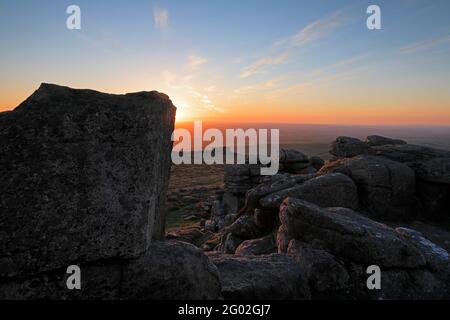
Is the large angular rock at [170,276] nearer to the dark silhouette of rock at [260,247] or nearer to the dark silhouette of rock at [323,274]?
the dark silhouette of rock at [323,274]

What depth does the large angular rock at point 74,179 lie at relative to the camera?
494 cm

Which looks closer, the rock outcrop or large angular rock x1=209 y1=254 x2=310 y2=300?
large angular rock x1=209 y1=254 x2=310 y2=300

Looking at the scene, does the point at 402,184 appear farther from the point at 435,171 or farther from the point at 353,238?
the point at 353,238

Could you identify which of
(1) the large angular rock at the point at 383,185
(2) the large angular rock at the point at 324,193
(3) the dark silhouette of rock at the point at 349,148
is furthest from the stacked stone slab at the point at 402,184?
(3) the dark silhouette of rock at the point at 349,148

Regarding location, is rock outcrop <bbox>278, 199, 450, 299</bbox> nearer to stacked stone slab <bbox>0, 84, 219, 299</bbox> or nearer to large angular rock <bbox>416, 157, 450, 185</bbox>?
stacked stone slab <bbox>0, 84, 219, 299</bbox>

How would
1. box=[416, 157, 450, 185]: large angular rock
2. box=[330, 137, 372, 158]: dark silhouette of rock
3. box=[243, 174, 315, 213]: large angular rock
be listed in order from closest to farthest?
1. box=[243, 174, 315, 213]: large angular rock
2. box=[416, 157, 450, 185]: large angular rock
3. box=[330, 137, 372, 158]: dark silhouette of rock

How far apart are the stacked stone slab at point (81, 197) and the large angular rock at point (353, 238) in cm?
482

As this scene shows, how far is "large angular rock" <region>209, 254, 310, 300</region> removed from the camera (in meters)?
6.90

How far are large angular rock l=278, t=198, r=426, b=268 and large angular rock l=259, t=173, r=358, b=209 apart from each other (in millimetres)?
5644

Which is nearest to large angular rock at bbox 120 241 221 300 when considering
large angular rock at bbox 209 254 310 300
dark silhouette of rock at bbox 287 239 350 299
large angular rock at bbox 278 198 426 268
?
large angular rock at bbox 209 254 310 300

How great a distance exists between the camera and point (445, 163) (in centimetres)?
1930

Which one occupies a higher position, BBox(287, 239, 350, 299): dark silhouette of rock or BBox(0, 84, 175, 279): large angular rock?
BBox(0, 84, 175, 279): large angular rock
